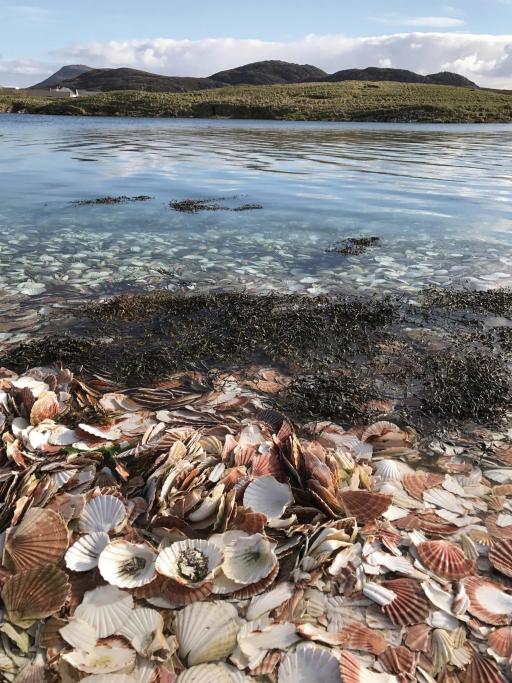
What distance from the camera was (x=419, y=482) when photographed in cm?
337

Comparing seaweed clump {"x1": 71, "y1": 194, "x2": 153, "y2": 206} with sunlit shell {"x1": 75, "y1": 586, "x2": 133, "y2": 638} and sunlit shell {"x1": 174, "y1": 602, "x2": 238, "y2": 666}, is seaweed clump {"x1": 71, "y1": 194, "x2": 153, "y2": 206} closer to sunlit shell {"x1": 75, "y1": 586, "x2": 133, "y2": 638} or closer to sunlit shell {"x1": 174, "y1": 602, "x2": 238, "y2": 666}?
sunlit shell {"x1": 75, "y1": 586, "x2": 133, "y2": 638}

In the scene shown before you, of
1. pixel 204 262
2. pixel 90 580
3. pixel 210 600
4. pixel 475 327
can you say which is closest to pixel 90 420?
pixel 90 580

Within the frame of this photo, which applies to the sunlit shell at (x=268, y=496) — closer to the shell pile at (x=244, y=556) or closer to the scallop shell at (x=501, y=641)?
the shell pile at (x=244, y=556)

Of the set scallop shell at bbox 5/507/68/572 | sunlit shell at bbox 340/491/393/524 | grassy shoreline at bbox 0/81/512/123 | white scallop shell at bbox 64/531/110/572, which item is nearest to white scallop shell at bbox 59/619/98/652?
white scallop shell at bbox 64/531/110/572

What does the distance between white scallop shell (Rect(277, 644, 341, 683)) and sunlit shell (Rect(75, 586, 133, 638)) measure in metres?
0.71

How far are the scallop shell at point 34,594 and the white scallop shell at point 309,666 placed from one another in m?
1.00

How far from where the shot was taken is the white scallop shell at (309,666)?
2.08 meters

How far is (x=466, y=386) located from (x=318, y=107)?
3591 inches

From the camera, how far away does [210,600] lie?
7.91 ft

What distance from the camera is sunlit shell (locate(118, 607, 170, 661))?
216 centimetres

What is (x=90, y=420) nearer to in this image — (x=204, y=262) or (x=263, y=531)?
(x=263, y=531)

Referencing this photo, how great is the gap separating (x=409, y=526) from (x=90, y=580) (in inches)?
67.9

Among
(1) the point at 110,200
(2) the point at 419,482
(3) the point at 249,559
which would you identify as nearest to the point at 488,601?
(2) the point at 419,482

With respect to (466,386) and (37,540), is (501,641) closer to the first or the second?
(37,540)
